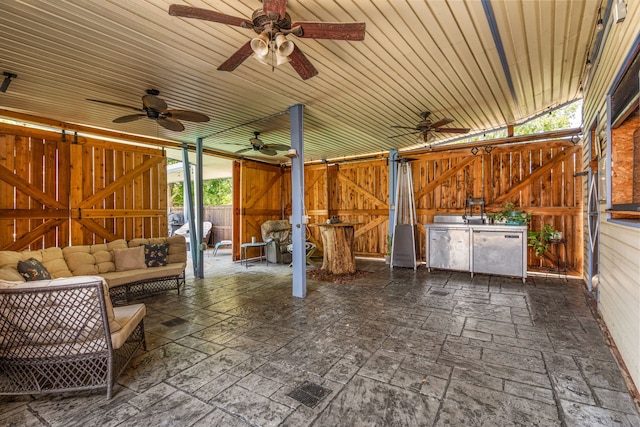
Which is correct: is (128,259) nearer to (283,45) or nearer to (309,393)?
(309,393)

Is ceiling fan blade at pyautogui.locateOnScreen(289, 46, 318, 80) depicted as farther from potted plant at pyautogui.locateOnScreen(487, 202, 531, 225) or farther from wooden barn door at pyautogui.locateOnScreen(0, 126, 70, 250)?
wooden barn door at pyautogui.locateOnScreen(0, 126, 70, 250)

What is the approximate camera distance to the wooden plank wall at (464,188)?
561 centimetres

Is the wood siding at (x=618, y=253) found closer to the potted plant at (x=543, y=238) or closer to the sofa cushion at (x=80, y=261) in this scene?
the potted plant at (x=543, y=238)

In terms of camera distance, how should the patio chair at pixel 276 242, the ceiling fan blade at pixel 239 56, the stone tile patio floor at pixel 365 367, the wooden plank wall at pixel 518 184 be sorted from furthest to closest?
the patio chair at pixel 276 242, the wooden plank wall at pixel 518 184, the ceiling fan blade at pixel 239 56, the stone tile patio floor at pixel 365 367

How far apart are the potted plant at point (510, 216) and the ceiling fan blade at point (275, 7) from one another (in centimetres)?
533

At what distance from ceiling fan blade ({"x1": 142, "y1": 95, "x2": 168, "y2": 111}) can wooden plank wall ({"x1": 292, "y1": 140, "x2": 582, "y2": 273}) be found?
5705 mm

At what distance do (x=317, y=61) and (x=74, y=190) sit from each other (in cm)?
504

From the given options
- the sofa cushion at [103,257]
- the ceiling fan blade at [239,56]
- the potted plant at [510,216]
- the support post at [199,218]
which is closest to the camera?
the ceiling fan blade at [239,56]

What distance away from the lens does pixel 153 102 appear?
3.34 meters

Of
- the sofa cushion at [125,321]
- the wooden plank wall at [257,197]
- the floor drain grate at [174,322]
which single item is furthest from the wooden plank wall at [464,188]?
the sofa cushion at [125,321]

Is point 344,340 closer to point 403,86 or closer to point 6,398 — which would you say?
point 6,398

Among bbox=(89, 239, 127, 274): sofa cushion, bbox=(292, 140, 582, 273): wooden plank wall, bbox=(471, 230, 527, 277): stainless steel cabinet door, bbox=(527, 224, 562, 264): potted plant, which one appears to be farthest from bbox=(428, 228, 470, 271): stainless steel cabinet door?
bbox=(89, 239, 127, 274): sofa cushion

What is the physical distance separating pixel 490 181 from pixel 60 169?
333 inches

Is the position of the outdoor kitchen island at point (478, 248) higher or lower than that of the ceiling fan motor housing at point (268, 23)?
lower
